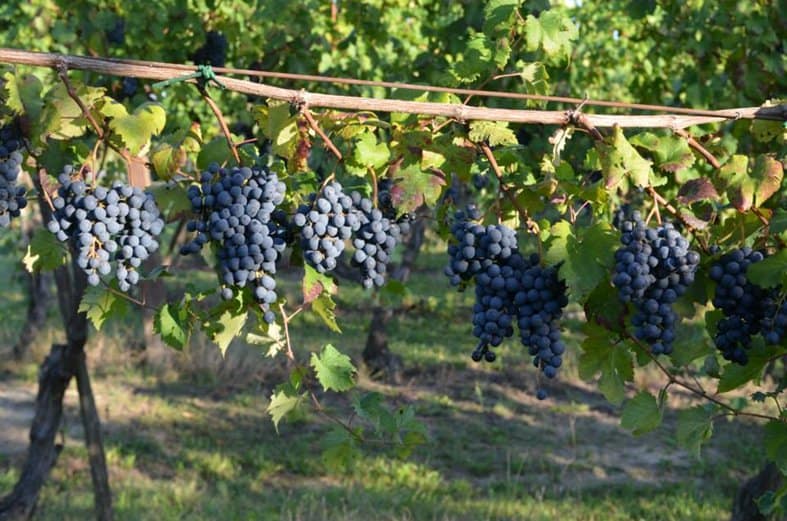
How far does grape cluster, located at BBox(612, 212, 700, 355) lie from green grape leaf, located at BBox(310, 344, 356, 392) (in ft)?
2.27

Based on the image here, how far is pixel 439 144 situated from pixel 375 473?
4.63 meters

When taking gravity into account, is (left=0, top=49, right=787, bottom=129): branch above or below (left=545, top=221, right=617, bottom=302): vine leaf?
above

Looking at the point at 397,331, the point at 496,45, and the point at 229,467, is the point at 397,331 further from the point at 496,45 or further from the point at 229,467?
the point at 496,45

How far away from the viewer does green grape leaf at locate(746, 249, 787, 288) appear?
Answer: 7.16ft

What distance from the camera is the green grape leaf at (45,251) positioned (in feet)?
7.88

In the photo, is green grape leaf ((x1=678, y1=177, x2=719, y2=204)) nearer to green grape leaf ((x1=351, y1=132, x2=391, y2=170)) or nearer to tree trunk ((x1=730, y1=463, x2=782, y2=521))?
green grape leaf ((x1=351, y1=132, x2=391, y2=170))

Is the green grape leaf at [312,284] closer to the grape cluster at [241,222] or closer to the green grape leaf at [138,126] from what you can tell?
the grape cluster at [241,222]

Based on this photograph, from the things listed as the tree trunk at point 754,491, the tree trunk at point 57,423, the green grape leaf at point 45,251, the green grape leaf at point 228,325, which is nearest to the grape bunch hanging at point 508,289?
the green grape leaf at point 228,325

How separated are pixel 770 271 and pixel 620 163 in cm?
40

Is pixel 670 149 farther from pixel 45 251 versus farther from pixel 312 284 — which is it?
pixel 45 251

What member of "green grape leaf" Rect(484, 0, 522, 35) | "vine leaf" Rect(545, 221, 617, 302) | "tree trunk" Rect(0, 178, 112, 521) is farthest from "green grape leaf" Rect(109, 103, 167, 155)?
"tree trunk" Rect(0, 178, 112, 521)

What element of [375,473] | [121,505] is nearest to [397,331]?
→ [375,473]

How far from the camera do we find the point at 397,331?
1195 cm

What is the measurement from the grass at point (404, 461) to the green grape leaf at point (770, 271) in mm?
3487
